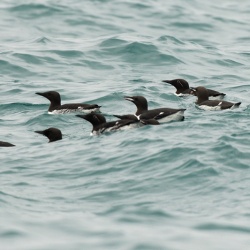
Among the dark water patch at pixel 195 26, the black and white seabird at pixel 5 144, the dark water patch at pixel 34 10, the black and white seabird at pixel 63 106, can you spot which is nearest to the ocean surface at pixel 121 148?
the black and white seabird at pixel 63 106

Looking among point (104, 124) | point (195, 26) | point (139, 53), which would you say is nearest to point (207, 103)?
point (104, 124)

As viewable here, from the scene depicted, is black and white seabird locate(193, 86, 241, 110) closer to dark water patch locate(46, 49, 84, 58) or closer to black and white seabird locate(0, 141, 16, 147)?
black and white seabird locate(0, 141, 16, 147)

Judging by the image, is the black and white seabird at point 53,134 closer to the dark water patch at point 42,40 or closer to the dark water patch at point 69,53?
the dark water patch at point 69,53

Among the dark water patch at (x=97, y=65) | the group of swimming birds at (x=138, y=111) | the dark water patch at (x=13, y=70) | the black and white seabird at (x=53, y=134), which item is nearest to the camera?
the group of swimming birds at (x=138, y=111)

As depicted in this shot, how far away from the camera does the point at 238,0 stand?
43750mm

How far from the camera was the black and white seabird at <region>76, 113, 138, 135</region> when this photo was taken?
1872 cm

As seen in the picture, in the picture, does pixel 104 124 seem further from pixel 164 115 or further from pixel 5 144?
pixel 5 144

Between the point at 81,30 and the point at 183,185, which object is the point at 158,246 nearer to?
the point at 183,185

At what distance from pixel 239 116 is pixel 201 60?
33.7 feet

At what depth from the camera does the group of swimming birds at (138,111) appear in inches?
746

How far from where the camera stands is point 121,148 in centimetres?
1706

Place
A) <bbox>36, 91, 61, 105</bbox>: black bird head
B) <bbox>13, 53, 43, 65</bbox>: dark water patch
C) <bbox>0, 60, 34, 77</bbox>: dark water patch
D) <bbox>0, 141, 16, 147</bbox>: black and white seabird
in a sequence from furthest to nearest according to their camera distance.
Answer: <bbox>13, 53, 43, 65</bbox>: dark water patch, <bbox>0, 60, 34, 77</bbox>: dark water patch, <bbox>36, 91, 61, 105</bbox>: black bird head, <bbox>0, 141, 16, 147</bbox>: black and white seabird

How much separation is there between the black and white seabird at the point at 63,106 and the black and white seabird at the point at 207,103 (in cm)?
237

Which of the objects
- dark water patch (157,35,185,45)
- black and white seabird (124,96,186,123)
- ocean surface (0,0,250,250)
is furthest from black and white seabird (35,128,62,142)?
dark water patch (157,35,185,45)
